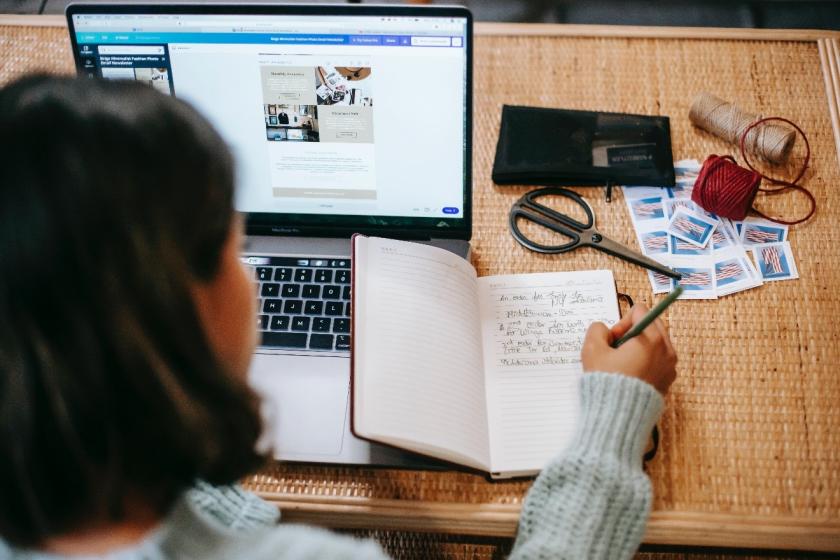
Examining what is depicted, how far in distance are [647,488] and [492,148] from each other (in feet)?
1.59

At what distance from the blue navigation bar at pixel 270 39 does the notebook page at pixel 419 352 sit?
0.20 m

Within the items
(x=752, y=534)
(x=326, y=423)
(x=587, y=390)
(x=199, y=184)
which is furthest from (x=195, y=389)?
(x=752, y=534)

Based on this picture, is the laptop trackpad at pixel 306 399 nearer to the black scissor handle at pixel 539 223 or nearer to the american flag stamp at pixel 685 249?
the black scissor handle at pixel 539 223

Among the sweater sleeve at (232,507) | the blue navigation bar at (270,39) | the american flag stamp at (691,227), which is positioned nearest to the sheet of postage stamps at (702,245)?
the american flag stamp at (691,227)

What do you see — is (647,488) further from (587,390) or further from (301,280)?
(301,280)

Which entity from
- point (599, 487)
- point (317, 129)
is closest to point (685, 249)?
point (599, 487)

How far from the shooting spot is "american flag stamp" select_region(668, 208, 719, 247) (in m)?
0.84

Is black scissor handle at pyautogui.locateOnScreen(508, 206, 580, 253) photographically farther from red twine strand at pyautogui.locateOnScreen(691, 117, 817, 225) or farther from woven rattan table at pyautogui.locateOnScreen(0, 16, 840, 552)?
red twine strand at pyautogui.locateOnScreen(691, 117, 817, 225)

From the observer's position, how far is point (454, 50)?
680 mm

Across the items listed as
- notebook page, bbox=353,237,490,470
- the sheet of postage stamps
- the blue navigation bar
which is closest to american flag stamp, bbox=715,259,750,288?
the sheet of postage stamps

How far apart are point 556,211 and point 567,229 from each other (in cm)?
4

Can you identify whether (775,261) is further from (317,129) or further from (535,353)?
(317,129)

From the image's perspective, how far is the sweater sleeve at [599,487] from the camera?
610 millimetres

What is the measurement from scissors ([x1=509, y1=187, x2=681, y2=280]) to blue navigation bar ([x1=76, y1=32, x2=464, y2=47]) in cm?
26
